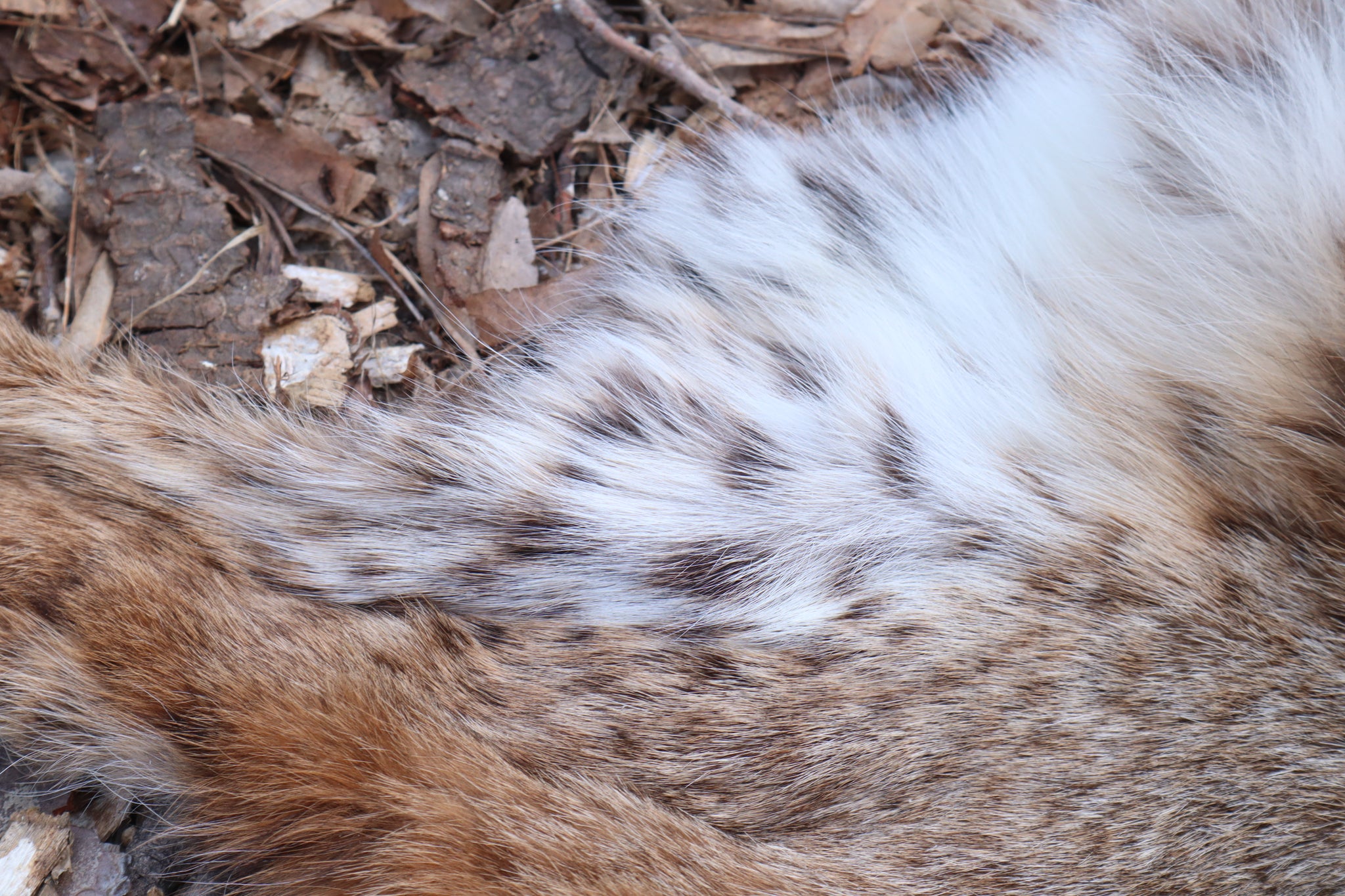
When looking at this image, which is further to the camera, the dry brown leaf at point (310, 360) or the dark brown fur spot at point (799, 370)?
the dry brown leaf at point (310, 360)

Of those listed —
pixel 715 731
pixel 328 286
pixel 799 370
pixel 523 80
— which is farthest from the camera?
pixel 523 80

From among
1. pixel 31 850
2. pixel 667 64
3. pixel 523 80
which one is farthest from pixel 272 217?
pixel 31 850

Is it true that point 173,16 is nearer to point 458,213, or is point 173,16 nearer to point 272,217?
point 272,217

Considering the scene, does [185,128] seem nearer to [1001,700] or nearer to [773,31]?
[773,31]

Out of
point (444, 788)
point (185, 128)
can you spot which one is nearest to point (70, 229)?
point (185, 128)

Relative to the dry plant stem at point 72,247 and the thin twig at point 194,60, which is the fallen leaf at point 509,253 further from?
the dry plant stem at point 72,247

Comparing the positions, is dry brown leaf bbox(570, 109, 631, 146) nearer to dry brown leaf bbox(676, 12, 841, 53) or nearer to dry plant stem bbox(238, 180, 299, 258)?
dry brown leaf bbox(676, 12, 841, 53)

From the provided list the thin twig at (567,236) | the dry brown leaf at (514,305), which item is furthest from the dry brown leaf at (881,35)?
the dry brown leaf at (514,305)
